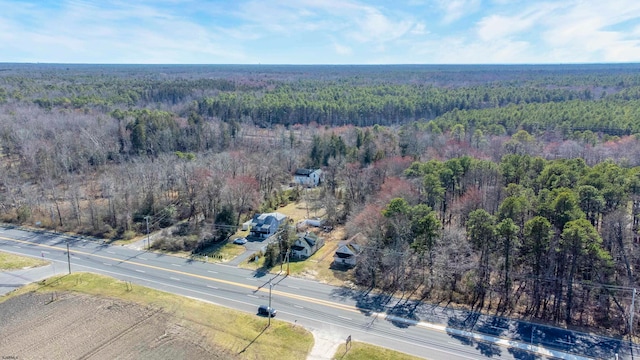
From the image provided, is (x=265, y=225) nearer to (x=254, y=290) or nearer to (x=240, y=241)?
(x=240, y=241)

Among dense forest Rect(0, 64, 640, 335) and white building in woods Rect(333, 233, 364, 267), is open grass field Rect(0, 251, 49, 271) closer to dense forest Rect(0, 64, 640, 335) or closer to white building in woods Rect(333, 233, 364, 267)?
dense forest Rect(0, 64, 640, 335)

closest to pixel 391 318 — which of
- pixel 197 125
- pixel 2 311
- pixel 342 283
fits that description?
pixel 342 283

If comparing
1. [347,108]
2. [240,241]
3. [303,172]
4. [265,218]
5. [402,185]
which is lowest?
[240,241]


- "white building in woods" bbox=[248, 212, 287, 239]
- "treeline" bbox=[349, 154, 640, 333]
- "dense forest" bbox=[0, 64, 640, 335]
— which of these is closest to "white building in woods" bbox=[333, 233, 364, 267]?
"dense forest" bbox=[0, 64, 640, 335]

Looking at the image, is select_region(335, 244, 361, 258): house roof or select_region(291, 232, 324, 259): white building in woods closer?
select_region(335, 244, 361, 258): house roof

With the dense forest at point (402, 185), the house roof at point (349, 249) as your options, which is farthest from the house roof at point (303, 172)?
the house roof at point (349, 249)

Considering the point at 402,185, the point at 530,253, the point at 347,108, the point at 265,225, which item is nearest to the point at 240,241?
the point at 265,225
